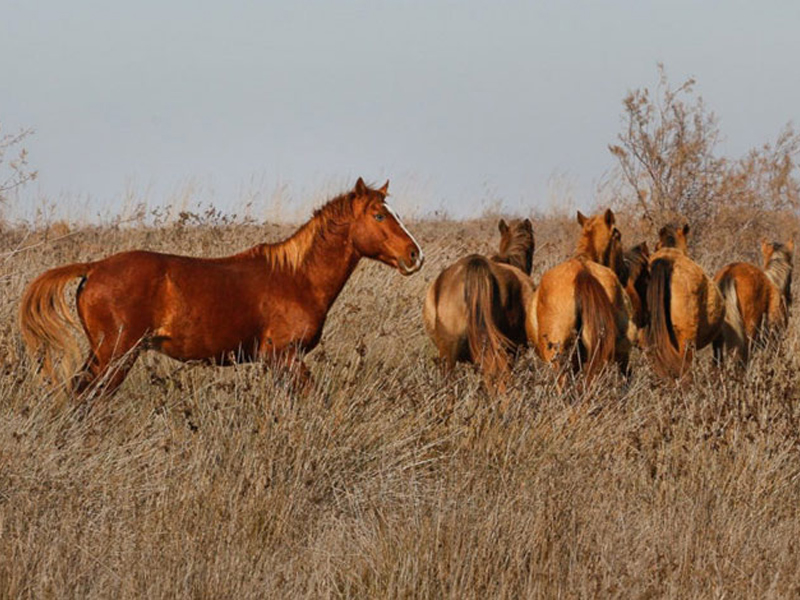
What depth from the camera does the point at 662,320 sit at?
8.73 m

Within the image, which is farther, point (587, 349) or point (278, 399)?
point (587, 349)

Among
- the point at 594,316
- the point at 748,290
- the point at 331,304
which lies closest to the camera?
the point at 331,304

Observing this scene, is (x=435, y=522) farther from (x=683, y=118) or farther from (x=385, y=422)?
(x=683, y=118)

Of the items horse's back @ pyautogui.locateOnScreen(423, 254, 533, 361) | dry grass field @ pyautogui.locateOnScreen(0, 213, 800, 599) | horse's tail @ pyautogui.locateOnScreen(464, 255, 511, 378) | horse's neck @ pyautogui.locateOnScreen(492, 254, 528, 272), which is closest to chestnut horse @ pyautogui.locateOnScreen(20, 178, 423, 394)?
dry grass field @ pyautogui.locateOnScreen(0, 213, 800, 599)

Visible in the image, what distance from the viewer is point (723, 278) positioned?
10523mm

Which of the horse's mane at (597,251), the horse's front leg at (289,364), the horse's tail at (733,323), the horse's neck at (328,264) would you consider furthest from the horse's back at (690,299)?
the horse's front leg at (289,364)

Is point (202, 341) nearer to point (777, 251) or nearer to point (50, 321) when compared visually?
point (50, 321)

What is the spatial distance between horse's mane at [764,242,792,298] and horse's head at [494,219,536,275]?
7.94 ft

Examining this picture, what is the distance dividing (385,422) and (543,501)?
163 cm

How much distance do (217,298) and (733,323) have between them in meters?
4.57

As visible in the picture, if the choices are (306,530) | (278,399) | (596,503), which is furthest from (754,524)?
(278,399)

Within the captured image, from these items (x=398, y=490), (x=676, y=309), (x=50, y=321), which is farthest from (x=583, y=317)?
(x=50, y=321)

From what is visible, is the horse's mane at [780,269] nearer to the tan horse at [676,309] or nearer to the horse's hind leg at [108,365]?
the tan horse at [676,309]

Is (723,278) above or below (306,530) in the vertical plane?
above
